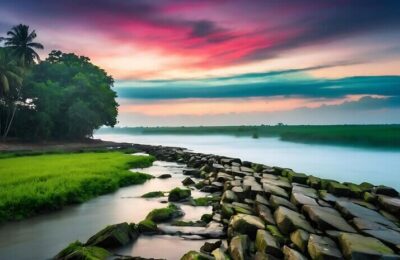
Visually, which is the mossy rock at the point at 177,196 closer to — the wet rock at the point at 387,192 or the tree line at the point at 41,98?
the wet rock at the point at 387,192

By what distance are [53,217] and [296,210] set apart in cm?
919

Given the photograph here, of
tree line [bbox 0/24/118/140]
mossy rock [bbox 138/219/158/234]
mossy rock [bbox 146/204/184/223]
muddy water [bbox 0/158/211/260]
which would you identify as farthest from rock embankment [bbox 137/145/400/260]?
tree line [bbox 0/24/118/140]

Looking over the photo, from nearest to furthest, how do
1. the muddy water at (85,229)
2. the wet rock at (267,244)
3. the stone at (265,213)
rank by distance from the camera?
the wet rock at (267,244)
the muddy water at (85,229)
the stone at (265,213)

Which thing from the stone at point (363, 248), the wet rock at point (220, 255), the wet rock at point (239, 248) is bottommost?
the wet rock at point (220, 255)

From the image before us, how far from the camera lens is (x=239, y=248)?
808cm

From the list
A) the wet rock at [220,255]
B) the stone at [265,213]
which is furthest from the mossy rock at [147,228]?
the stone at [265,213]

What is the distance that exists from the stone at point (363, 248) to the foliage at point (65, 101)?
183 feet

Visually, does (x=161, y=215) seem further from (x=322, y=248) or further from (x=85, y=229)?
(x=322, y=248)

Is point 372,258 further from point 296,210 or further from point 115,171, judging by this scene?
point 115,171

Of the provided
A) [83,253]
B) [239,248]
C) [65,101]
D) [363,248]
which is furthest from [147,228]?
[65,101]

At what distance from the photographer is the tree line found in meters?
55.3

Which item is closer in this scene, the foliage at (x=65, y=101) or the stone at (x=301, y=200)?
the stone at (x=301, y=200)

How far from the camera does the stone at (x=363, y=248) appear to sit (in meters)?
6.75

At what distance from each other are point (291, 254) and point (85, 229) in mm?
7680
